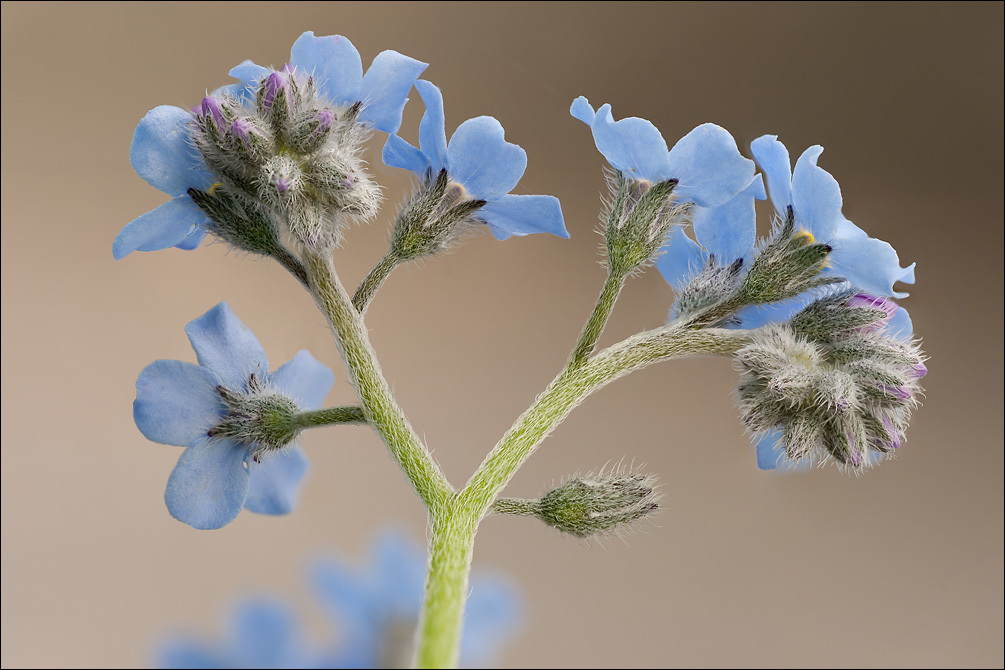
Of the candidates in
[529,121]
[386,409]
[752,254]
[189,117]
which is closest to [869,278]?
[752,254]

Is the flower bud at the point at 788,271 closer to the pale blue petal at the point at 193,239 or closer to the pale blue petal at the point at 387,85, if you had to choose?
the pale blue petal at the point at 387,85

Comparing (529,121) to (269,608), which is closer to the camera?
(269,608)

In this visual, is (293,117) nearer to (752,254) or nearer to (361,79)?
(361,79)

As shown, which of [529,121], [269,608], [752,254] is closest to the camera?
[269,608]

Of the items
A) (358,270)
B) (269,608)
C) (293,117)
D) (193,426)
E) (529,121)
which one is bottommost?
(269,608)

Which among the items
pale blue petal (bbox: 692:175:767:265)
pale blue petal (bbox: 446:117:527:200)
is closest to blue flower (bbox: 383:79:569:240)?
pale blue petal (bbox: 446:117:527:200)

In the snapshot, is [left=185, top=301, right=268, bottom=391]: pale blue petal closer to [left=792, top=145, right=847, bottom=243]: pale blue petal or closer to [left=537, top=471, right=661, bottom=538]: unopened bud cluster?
[left=537, top=471, right=661, bottom=538]: unopened bud cluster

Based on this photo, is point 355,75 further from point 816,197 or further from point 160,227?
point 816,197
